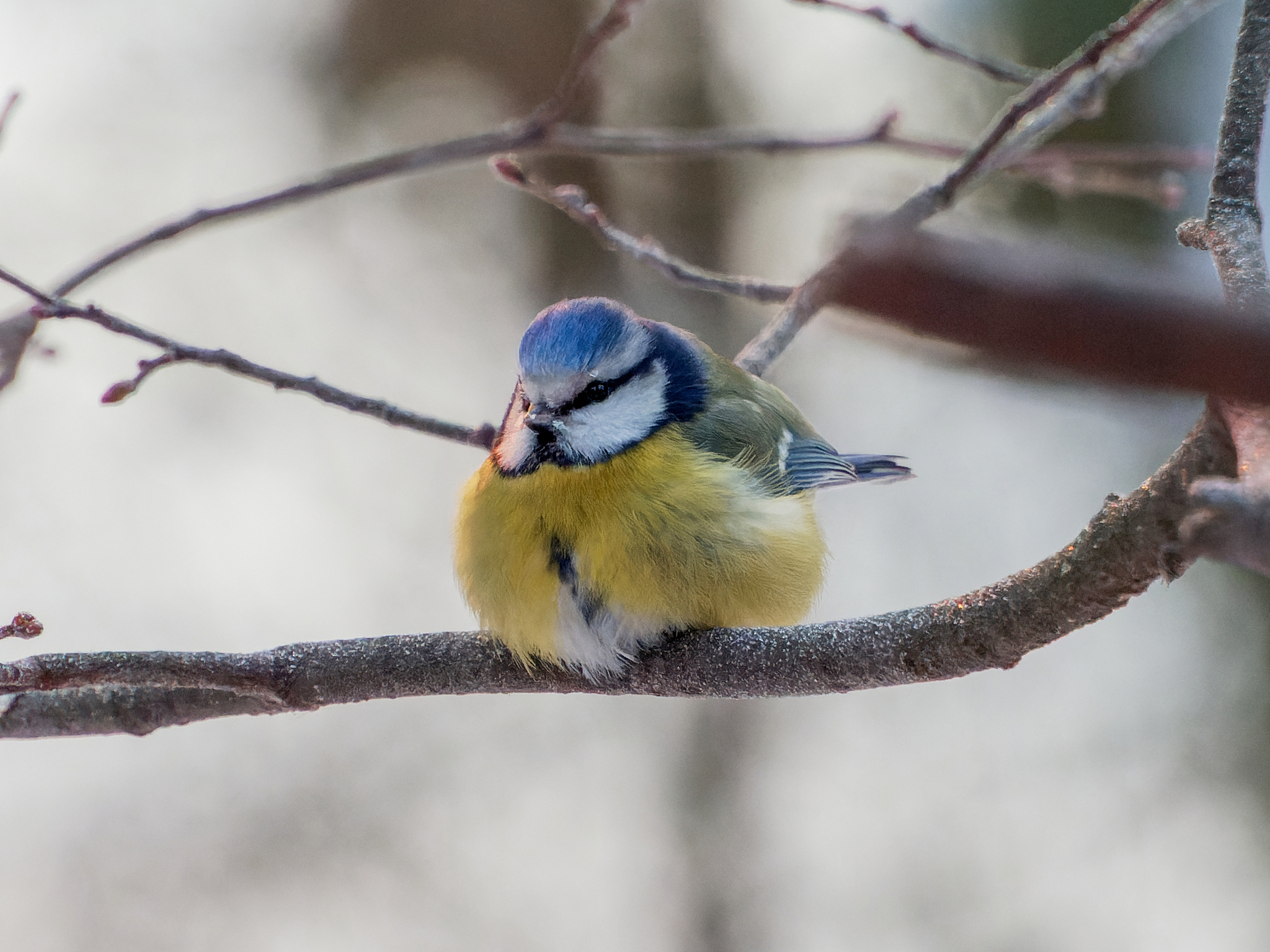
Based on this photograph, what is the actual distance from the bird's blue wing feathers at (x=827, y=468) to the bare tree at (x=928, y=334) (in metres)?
0.23

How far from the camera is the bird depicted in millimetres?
1923

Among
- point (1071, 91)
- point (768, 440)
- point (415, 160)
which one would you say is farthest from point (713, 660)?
point (1071, 91)

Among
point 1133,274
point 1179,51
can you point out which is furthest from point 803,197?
point 1133,274

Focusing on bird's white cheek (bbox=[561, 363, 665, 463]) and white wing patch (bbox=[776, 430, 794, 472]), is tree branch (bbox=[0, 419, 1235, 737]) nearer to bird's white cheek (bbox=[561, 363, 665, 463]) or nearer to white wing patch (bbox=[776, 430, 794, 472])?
bird's white cheek (bbox=[561, 363, 665, 463])

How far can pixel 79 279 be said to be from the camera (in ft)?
5.16

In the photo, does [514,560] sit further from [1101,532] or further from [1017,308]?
[1017,308]

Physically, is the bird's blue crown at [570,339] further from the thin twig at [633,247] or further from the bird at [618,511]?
the thin twig at [633,247]

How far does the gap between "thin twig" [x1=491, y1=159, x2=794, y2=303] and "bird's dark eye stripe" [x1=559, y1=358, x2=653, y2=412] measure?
0.93ft

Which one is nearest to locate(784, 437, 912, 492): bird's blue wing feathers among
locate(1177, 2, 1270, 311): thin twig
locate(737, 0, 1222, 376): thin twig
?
locate(737, 0, 1222, 376): thin twig

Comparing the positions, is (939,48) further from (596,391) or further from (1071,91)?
(596,391)

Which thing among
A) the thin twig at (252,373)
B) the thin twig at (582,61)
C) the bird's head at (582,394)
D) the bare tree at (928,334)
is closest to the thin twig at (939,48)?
the bare tree at (928,334)

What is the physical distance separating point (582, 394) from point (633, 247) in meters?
0.43

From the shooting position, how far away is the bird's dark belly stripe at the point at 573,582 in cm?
193

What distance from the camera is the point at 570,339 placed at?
81.2 inches
